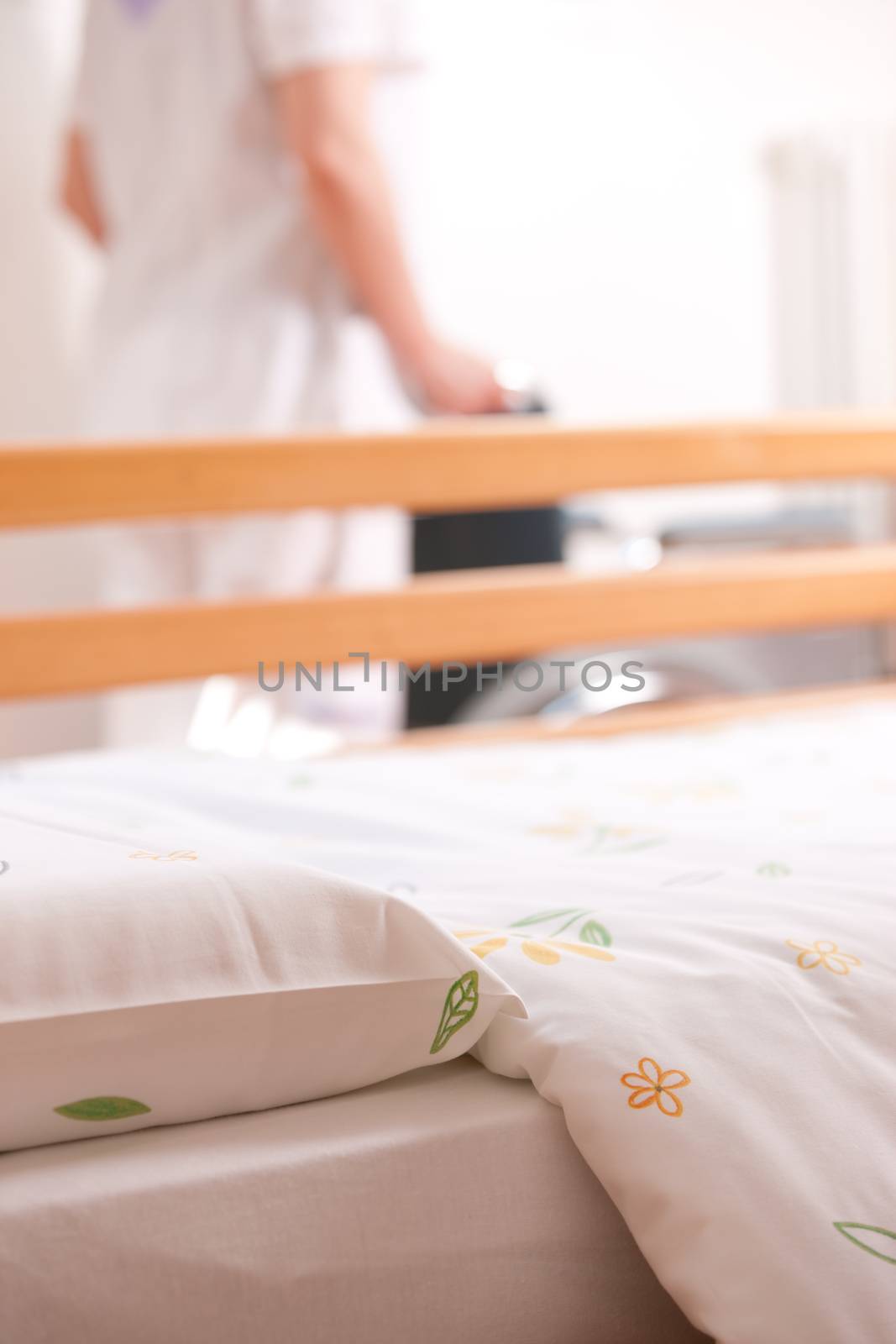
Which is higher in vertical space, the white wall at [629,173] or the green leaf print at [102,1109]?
the white wall at [629,173]

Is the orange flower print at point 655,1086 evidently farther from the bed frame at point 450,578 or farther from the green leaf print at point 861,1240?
the bed frame at point 450,578

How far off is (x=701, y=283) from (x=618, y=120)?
0.36 meters

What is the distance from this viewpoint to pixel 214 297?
1.48 metres

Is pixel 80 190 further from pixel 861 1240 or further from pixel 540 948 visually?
pixel 861 1240

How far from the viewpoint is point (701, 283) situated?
8.94 feet

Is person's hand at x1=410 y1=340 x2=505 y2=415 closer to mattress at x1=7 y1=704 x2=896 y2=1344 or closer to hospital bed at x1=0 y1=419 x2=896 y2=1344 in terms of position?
hospital bed at x1=0 y1=419 x2=896 y2=1344

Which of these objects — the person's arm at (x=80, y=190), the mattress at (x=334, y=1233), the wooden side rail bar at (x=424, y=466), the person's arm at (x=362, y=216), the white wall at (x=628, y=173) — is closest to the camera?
the mattress at (x=334, y=1233)

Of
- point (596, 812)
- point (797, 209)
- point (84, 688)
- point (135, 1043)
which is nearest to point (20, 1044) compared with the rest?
point (135, 1043)

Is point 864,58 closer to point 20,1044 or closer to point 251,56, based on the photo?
point 251,56

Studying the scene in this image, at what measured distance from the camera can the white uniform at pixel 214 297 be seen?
1432 millimetres

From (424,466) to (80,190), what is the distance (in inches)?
27.6

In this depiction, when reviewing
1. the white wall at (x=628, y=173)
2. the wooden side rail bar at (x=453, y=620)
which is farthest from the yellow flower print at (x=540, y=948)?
the white wall at (x=628, y=173)

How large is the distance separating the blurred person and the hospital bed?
21 centimetres

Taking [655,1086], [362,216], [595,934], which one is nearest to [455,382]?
[362,216]
